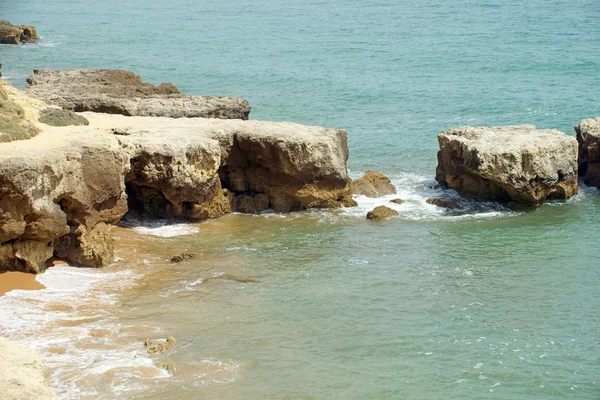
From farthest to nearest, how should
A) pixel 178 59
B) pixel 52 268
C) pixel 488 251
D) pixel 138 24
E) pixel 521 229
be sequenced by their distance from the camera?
pixel 138 24
pixel 178 59
pixel 521 229
pixel 488 251
pixel 52 268

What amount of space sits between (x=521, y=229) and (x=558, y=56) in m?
27.2

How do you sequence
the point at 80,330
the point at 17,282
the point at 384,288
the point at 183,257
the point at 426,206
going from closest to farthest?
1. the point at 80,330
2. the point at 17,282
3. the point at 384,288
4. the point at 183,257
5. the point at 426,206

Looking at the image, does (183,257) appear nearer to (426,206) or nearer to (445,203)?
(426,206)

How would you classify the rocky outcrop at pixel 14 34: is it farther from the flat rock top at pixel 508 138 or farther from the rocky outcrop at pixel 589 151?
the rocky outcrop at pixel 589 151

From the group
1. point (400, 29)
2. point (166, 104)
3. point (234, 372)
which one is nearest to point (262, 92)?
point (166, 104)

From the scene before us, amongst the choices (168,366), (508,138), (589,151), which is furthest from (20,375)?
(589,151)

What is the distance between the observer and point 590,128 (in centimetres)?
→ 2628

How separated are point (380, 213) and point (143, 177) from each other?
20.4 ft

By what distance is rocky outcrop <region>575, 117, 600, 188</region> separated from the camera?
85.2 feet

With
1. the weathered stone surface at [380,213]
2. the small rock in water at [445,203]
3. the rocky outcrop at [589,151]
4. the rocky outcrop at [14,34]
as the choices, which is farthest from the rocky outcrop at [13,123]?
the rocky outcrop at [14,34]

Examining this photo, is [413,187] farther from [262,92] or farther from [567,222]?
[262,92]

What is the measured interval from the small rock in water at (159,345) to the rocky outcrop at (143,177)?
4183 mm

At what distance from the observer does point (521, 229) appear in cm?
2225

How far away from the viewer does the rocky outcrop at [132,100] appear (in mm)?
26375
